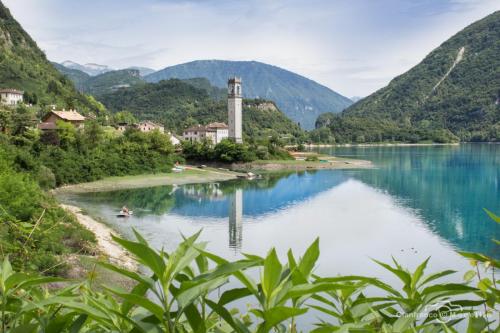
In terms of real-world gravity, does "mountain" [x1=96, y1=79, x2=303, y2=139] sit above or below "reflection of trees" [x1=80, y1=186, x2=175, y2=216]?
above

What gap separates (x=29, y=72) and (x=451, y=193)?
57955 mm

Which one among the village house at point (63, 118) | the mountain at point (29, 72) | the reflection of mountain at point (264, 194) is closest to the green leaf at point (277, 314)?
the reflection of mountain at point (264, 194)

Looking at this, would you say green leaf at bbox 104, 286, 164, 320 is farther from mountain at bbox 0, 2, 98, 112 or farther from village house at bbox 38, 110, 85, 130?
mountain at bbox 0, 2, 98, 112

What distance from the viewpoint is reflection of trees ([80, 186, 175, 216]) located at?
92.0 feet

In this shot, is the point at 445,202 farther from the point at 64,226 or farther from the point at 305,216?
the point at 64,226

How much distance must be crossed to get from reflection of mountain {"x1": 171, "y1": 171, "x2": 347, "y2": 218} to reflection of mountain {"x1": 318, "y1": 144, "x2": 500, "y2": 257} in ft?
14.5

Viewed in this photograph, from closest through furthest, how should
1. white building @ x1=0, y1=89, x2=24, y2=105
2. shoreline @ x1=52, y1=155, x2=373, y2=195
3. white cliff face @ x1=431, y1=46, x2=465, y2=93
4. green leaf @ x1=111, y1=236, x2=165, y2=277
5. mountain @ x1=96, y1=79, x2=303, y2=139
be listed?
green leaf @ x1=111, y1=236, x2=165, y2=277
shoreline @ x1=52, y1=155, x2=373, y2=195
white building @ x1=0, y1=89, x2=24, y2=105
mountain @ x1=96, y1=79, x2=303, y2=139
white cliff face @ x1=431, y1=46, x2=465, y2=93

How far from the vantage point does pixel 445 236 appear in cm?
2181

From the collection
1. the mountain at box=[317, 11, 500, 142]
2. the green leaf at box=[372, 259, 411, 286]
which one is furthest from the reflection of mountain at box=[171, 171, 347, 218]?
the mountain at box=[317, 11, 500, 142]

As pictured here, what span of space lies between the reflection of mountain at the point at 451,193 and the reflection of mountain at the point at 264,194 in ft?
14.5

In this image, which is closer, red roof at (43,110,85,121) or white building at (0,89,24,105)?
red roof at (43,110,85,121)

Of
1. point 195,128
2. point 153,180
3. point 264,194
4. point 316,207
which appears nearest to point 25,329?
point 316,207

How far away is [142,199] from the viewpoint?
31688 millimetres

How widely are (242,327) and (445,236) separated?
2268 cm
